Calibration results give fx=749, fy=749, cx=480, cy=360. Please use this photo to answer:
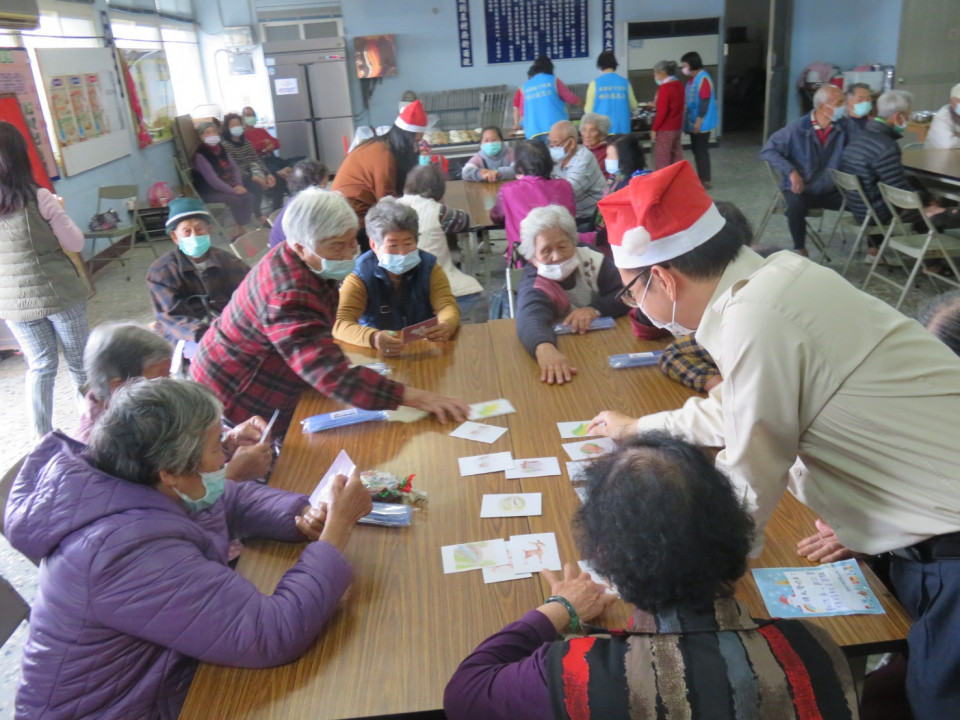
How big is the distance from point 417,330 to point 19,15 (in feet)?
18.4

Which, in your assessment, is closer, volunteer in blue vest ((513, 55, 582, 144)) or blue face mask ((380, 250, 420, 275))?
blue face mask ((380, 250, 420, 275))

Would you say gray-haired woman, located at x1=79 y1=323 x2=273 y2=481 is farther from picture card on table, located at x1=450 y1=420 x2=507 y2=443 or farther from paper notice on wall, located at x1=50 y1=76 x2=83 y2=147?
paper notice on wall, located at x1=50 y1=76 x2=83 y2=147

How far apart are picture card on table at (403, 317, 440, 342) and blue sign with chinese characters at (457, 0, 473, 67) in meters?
10.4

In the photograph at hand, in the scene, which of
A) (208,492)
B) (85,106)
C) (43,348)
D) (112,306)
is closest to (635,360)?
(208,492)

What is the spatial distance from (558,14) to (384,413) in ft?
36.9

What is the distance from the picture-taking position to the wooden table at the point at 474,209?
5324 mm

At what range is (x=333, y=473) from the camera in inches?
75.8

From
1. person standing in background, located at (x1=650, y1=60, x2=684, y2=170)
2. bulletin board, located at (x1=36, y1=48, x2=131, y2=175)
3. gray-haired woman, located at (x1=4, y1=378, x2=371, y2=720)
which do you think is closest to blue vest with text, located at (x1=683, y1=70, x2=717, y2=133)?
person standing in background, located at (x1=650, y1=60, x2=684, y2=170)

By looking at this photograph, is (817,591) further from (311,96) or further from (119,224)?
(311,96)

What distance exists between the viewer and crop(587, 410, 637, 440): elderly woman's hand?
2076 mm

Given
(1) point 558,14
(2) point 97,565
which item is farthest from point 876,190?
(1) point 558,14

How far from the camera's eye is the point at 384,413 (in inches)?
95.7

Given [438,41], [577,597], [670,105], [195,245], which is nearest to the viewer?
[577,597]

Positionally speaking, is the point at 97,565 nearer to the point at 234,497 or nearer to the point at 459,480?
the point at 234,497
